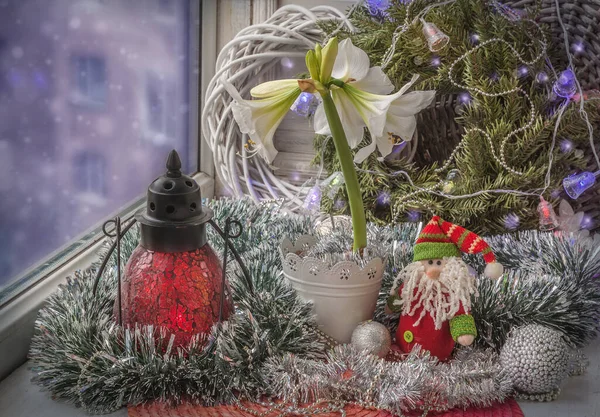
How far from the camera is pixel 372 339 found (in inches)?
33.7

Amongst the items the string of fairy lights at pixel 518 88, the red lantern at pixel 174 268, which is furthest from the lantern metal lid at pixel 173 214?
the string of fairy lights at pixel 518 88

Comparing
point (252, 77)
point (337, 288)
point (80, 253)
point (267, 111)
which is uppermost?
point (267, 111)

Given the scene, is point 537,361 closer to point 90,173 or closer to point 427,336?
point 427,336

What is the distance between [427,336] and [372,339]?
69 mm

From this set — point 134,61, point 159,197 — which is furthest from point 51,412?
point 134,61

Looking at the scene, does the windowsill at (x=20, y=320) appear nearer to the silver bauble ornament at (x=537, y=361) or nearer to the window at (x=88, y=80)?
the window at (x=88, y=80)

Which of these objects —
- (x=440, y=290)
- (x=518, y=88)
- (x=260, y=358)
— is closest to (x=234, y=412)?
(x=260, y=358)

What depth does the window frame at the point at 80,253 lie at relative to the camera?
0.90 m

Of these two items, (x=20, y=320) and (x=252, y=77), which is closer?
(x=20, y=320)

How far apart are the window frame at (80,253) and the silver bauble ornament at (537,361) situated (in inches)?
23.8

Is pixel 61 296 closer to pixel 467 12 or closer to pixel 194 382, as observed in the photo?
pixel 194 382

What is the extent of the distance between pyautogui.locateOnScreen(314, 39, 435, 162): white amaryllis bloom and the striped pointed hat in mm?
113

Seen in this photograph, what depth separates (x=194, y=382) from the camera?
2.57 feet

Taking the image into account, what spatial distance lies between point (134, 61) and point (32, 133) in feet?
1.33
